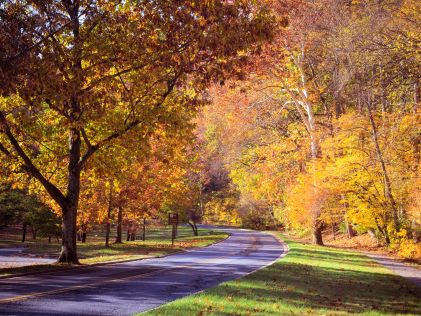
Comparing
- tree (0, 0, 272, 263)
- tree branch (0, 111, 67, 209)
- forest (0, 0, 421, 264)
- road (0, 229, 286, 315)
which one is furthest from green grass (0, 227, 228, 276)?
tree (0, 0, 272, 263)

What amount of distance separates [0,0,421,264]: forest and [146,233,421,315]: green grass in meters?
5.39

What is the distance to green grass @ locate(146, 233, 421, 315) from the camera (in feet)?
29.8

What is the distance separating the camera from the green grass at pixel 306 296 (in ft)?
29.8

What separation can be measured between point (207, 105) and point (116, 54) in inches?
407

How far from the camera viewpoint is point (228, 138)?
33.6m

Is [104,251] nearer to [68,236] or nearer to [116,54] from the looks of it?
[68,236]

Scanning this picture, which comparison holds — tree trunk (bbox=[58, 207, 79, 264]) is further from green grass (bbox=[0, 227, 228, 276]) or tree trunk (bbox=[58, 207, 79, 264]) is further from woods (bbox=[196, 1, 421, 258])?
woods (bbox=[196, 1, 421, 258])

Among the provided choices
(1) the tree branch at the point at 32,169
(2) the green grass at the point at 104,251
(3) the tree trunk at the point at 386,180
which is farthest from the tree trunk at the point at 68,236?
(3) the tree trunk at the point at 386,180

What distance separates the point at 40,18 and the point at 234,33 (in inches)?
191

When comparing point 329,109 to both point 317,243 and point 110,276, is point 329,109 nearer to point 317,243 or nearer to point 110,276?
point 317,243

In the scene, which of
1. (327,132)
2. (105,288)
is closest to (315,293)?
(105,288)

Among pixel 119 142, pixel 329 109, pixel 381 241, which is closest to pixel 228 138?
pixel 329 109

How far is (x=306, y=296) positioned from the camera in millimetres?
11180

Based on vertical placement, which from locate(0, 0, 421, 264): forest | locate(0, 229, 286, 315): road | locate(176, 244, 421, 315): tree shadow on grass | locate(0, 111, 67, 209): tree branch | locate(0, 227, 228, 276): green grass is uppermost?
locate(0, 0, 421, 264): forest
